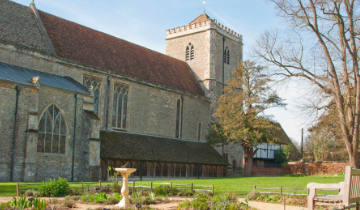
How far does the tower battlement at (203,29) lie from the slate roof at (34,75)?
18519 millimetres

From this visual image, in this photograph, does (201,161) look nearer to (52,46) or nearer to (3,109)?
(52,46)

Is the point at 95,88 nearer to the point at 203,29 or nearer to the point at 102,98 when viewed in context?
the point at 102,98

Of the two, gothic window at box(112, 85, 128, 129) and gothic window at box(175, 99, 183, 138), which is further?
gothic window at box(175, 99, 183, 138)

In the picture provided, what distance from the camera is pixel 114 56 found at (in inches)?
1241

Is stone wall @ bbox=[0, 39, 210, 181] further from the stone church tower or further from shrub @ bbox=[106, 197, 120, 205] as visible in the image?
shrub @ bbox=[106, 197, 120, 205]

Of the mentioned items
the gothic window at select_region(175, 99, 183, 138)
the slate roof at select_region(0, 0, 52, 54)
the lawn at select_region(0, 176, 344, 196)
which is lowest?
the lawn at select_region(0, 176, 344, 196)

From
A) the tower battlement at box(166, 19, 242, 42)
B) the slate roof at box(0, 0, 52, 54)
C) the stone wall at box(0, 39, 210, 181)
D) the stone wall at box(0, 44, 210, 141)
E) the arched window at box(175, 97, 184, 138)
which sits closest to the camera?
the stone wall at box(0, 39, 210, 181)

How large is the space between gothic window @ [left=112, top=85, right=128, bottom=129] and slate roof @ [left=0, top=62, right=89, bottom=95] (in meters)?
4.62

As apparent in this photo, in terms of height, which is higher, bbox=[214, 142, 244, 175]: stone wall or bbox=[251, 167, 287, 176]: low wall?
bbox=[214, 142, 244, 175]: stone wall

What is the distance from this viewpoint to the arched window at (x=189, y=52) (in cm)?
4162

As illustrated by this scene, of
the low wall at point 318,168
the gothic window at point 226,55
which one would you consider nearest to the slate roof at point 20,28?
the gothic window at point 226,55

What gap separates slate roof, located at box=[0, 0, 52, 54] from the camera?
78.2 feet

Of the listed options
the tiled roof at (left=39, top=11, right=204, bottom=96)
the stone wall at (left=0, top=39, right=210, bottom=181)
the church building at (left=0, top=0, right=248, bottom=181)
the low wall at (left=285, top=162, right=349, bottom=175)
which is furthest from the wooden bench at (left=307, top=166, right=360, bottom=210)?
the low wall at (left=285, top=162, right=349, bottom=175)

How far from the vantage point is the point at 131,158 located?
26953mm
